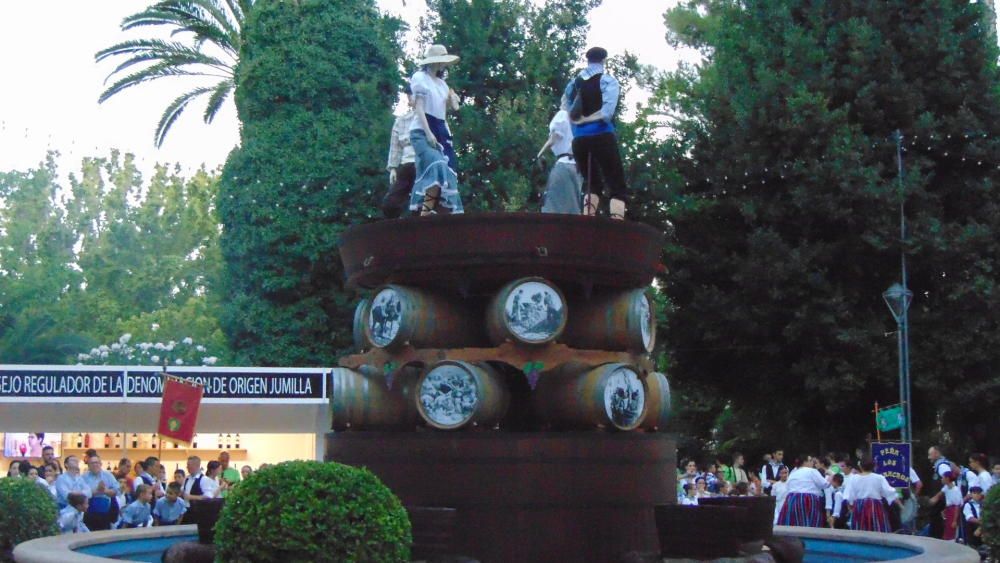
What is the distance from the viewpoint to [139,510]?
57.9 ft

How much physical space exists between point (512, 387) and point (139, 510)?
8719 mm

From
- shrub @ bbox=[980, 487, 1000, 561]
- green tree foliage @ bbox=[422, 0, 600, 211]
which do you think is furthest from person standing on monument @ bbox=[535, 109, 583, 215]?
green tree foliage @ bbox=[422, 0, 600, 211]

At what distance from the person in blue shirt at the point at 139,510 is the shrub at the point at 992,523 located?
10717mm

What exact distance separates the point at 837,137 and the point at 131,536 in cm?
2129

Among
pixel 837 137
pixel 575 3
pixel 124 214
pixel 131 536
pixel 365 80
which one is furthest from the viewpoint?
pixel 124 214

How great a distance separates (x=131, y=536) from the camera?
11938 millimetres

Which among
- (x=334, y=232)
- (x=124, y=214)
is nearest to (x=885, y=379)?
(x=334, y=232)

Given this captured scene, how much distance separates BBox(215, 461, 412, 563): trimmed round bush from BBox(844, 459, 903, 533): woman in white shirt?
12697mm

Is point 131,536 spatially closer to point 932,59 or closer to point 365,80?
point 932,59

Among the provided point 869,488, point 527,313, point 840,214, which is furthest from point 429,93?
point 840,214

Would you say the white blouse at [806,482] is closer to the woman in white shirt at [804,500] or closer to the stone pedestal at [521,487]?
the woman in white shirt at [804,500]

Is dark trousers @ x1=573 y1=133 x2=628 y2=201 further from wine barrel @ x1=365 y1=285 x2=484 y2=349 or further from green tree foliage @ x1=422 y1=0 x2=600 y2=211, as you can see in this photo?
green tree foliage @ x1=422 y1=0 x2=600 y2=211

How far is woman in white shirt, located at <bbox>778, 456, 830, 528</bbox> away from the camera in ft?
68.0

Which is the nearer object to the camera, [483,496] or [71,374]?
[483,496]
